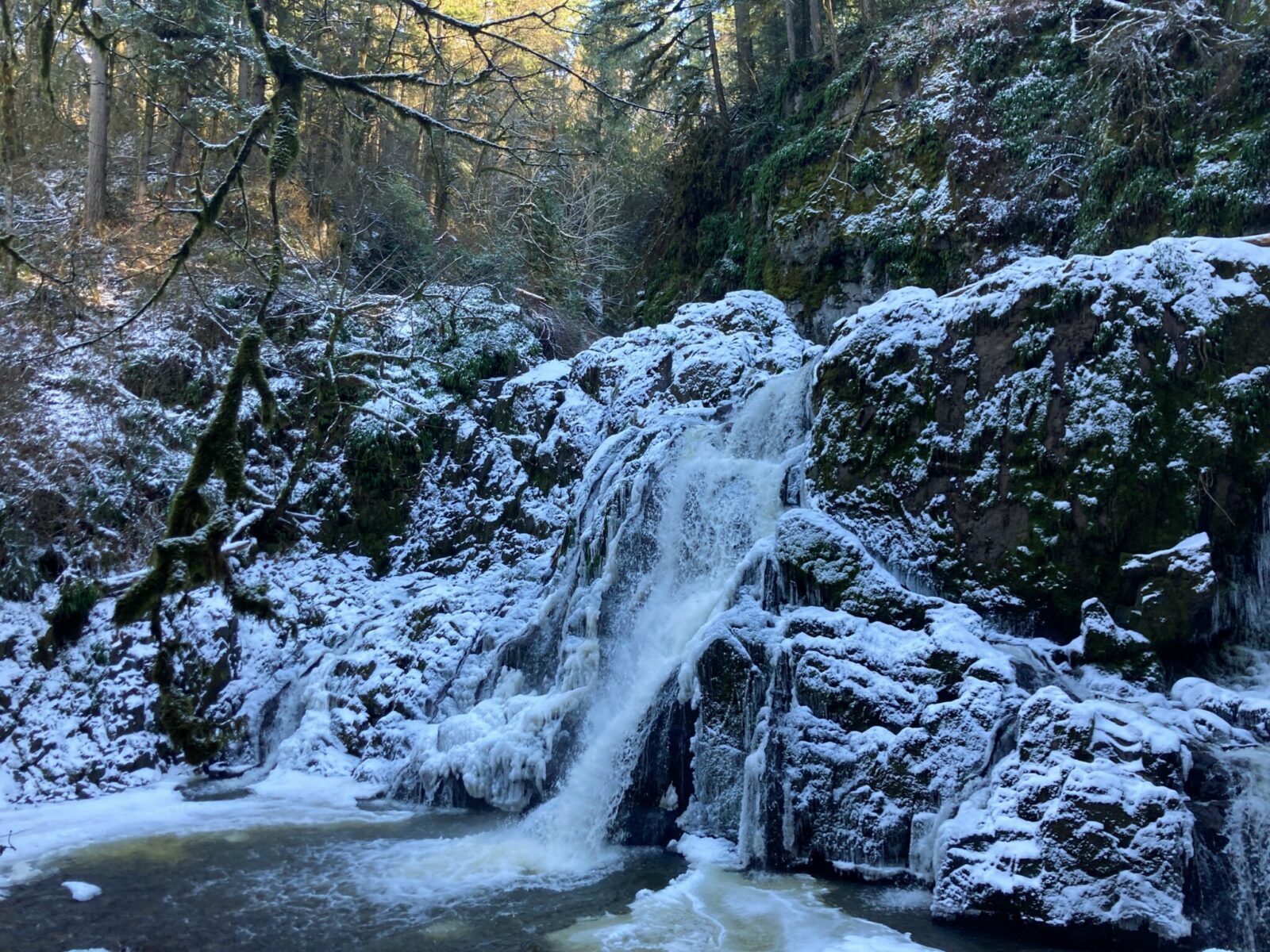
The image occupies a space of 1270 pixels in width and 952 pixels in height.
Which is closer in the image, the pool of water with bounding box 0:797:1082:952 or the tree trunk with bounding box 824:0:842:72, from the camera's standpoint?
the pool of water with bounding box 0:797:1082:952

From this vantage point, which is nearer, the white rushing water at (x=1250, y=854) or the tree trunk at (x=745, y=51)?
the white rushing water at (x=1250, y=854)

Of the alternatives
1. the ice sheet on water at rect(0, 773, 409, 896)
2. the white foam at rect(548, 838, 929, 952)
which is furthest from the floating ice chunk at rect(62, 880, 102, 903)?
the white foam at rect(548, 838, 929, 952)

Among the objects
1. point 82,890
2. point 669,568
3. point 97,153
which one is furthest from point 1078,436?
point 97,153

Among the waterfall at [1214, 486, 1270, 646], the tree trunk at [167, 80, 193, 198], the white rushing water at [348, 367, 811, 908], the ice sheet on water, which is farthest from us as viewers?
the tree trunk at [167, 80, 193, 198]

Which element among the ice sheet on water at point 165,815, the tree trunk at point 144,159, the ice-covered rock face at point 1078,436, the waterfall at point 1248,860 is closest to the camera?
the waterfall at point 1248,860

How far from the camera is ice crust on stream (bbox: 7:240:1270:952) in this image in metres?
5.26

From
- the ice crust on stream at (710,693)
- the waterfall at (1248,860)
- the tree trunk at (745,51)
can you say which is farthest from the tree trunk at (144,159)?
the waterfall at (1248,860)

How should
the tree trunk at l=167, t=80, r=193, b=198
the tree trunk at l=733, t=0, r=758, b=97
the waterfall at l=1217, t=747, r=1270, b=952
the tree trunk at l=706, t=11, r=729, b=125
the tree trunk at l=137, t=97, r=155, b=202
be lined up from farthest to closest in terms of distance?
1. the tree trunk at l=733, t=0, r=758, b=97
2. the tree trunk at l=706, t=11, r=729, b=125
3. the tree trunk at l=167, t=80, r=193, b=198
4. the tree trunk at l=137, t=97, r=155, b=202
5. the waterfall at l=1217, t=747, r=1270, b=952

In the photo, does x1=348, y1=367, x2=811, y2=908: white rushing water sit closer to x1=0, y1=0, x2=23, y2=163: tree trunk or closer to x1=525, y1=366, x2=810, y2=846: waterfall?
x1=525, y1=366, x2=810, y2=846: waterfall

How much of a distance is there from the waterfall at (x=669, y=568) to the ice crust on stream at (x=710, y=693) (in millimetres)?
30

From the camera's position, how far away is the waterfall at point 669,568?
7.42m

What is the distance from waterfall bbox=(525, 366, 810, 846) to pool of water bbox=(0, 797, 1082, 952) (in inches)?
28.2

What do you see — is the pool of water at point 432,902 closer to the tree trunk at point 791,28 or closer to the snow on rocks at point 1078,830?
the snow on rocks at point 1078,830

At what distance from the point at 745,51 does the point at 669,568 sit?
48.7ft
